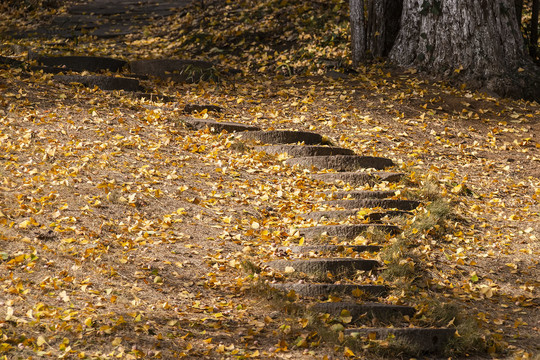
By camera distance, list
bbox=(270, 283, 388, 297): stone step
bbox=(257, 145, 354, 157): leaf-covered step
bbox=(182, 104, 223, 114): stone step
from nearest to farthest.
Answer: bbox=(270, 283, 388, 297): stone step
bbox=(257, 145, 354, 157): leaf-covered step
bbox=(182, 104, 223, 114): stone step

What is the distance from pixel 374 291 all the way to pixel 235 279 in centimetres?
102

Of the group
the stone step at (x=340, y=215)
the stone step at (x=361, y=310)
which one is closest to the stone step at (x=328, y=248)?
the stone step at (x=340, y=215)

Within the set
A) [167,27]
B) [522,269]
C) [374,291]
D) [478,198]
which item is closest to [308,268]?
[374,291]

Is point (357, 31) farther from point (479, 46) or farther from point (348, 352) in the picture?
point (348, 352)

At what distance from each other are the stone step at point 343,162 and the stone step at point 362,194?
710 millimetres

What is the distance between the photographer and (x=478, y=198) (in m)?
6.80

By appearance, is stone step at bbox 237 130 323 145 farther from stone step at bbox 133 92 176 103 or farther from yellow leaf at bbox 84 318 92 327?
yellow leaf at bbox 84 318 92 327

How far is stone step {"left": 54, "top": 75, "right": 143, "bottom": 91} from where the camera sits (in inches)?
345

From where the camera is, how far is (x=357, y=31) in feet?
33.8

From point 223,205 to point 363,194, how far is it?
1313mm

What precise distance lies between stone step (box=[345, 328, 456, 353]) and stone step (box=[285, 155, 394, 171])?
2910mm

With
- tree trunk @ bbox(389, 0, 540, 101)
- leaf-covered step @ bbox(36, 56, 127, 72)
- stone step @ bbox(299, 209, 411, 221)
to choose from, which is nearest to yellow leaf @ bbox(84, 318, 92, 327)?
stone step @ bbox(299, 209, 411, 221)

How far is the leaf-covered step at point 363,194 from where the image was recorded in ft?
20.4

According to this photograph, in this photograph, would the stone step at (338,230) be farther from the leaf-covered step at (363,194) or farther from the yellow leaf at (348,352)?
the yellow leaf at (348,352)
